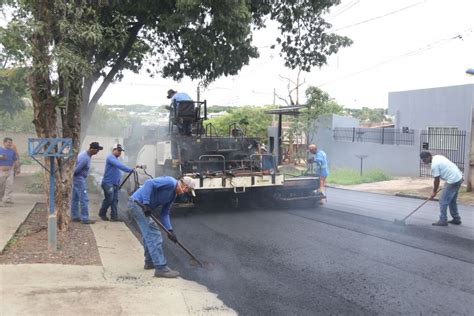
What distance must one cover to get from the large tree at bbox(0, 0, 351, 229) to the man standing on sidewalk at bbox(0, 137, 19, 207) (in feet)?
5.34

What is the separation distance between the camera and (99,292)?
15.6 ft

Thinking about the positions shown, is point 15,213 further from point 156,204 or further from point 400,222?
point 400,222

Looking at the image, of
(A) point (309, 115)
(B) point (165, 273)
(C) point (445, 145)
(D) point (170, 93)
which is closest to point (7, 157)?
(D) point (170, 93)

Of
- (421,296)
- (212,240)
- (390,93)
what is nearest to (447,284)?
(421,296)

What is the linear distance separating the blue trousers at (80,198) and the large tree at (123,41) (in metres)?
1.06

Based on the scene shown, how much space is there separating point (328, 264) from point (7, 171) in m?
6.94

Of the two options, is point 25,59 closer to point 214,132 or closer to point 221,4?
point 221,4

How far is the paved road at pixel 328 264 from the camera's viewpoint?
4.83 m

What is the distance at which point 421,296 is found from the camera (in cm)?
500

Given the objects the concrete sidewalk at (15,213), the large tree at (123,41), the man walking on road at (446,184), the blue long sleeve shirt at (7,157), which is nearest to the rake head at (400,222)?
the man walking on road at (446,184)

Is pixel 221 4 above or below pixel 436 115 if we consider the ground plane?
above

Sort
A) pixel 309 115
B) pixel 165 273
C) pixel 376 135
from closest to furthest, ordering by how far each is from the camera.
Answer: pixel 165 273, pixel 376 135, pixel 309 115

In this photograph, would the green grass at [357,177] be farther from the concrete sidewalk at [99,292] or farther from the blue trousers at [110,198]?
the concrete sidewalk at [99,292]

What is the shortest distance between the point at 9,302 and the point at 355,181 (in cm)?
1578
